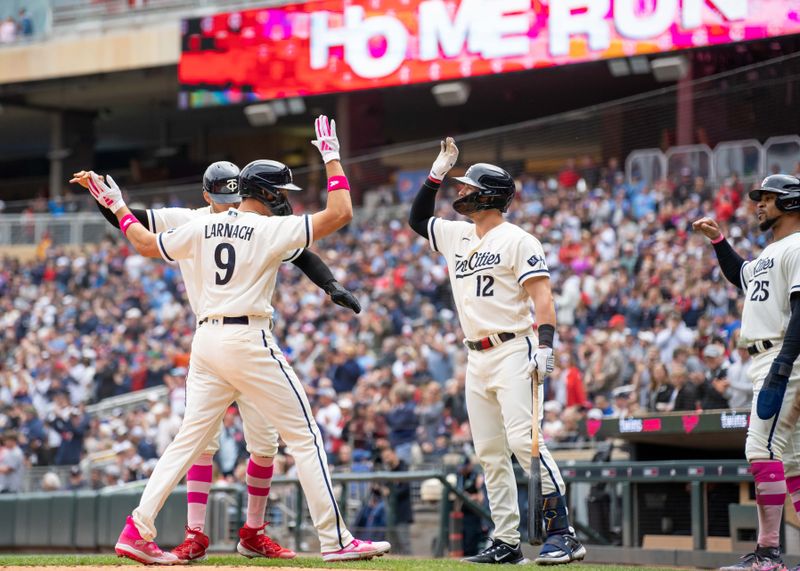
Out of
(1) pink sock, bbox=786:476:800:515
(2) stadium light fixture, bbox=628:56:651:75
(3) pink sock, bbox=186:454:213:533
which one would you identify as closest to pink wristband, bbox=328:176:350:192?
(3) pink sock, bbox=186:454:213:533

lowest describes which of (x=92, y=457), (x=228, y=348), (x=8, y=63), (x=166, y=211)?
(x=92, y=457)

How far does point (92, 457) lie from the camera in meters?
16.5

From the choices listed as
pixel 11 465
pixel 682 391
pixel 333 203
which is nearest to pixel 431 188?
pixel 333 203

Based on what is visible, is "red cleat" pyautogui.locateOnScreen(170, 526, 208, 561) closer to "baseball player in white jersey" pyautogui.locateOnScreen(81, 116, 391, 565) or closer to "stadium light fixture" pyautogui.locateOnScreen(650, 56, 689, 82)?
"baseball player in white jersey" pyautogui.locateOnScreen(81, 116, 391, 565)

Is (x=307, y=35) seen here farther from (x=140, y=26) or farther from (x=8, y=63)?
(x=8, y=63)

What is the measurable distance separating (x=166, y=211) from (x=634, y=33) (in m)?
14.5

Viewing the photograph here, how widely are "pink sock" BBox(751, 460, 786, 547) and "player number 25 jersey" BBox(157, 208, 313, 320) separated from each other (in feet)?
8.49

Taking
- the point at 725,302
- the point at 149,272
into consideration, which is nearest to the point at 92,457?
the point at 149,272

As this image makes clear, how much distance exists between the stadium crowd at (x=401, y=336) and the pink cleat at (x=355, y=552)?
4.81m

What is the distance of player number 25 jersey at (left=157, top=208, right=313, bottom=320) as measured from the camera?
21.3 ft

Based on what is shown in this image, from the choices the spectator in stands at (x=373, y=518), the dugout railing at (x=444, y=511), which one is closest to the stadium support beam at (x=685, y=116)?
the dugout railing at (x=444, y=511)

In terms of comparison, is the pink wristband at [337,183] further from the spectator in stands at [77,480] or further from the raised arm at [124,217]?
the spectator in stands at [77,480]

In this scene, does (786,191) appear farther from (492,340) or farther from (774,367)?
(492,340)

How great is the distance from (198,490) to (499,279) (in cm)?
206
